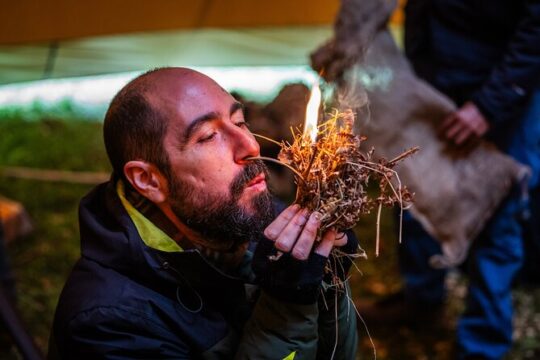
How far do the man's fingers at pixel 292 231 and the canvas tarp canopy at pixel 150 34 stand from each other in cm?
421

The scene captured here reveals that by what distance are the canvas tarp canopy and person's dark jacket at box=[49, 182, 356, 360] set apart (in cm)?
375

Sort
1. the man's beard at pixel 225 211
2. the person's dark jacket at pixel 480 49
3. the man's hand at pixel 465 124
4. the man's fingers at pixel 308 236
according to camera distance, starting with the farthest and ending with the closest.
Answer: the man's hand at pixel 465 124, the person's dark jacket at pixel 480 49, the man's beard at pixel 225 211, the man's fingers at pixel 308 236

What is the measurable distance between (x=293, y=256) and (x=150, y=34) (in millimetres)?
5940

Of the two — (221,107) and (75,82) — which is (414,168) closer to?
(221,107)

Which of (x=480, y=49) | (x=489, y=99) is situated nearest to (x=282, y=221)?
(x=489, y=99)

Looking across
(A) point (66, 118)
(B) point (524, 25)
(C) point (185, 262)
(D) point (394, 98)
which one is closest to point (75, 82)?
(A) point (66, 118)

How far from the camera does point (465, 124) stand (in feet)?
11.4

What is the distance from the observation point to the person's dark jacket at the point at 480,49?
3.31 metres

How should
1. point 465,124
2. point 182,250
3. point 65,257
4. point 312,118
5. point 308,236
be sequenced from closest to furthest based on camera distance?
point 308,236
point 312,118
point 182,250
point 465,124
point 65,257

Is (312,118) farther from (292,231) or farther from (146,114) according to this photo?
(146,114)

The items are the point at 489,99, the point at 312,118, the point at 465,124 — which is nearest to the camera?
the point at 312,118

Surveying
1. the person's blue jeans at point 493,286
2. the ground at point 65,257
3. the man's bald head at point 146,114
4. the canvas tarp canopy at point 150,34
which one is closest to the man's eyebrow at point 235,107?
the man's bald head at point 146,114

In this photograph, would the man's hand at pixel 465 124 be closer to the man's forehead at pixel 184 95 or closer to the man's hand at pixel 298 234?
the man's forehead at pixel 184 95

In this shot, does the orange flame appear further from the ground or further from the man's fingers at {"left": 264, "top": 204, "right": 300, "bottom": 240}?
the ground
